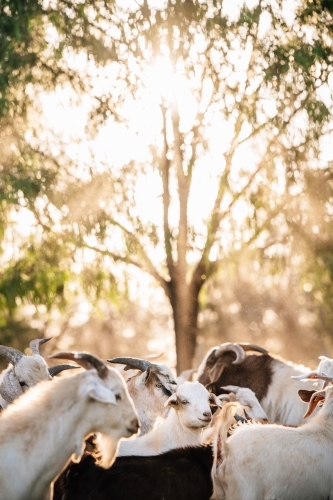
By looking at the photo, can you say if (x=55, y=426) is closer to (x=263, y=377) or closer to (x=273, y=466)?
(x=273, y=466)

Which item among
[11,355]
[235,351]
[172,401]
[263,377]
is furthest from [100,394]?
[235,351]

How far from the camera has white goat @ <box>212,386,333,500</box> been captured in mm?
5816

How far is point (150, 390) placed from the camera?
870 cm

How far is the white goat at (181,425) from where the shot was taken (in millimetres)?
6969

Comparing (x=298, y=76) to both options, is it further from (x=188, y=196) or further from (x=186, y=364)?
(x=186, y=364)

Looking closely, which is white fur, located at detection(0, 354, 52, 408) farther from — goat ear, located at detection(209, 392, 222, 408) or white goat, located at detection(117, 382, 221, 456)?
goat ear, located at detection(209, 392, 222, 408)

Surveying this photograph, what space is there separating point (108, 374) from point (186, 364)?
26.7 feet

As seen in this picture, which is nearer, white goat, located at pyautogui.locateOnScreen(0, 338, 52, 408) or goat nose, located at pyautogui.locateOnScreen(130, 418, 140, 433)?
goat nose, located at pyautogui.locateOnScreen(130, 418, 140, 433)

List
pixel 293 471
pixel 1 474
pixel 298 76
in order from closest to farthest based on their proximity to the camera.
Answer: pixel 1 474, pixel 293 471, pixel 298 76

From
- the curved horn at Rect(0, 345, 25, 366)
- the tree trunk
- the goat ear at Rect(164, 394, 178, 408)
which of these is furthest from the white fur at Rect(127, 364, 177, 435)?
the tree trunk

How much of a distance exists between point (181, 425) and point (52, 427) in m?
2.10

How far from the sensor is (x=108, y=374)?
5.33 metres

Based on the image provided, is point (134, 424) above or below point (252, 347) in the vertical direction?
below

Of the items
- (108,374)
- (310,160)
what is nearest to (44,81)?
(310,160)
